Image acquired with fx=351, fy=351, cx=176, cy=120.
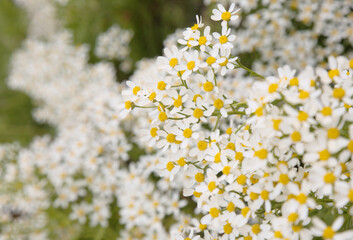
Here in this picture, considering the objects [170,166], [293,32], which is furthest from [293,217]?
[293,32]

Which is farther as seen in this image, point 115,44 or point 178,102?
point 115,44

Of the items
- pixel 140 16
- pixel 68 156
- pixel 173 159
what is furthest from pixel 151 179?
pixel 140 16

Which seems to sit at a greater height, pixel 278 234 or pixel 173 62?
pixel 173 62

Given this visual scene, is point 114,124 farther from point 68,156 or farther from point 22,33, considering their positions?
point 22,33

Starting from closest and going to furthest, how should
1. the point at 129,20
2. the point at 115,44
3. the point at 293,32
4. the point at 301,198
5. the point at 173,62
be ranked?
the point at 301,198 → the point at 173,62 → the point at 293,32 → the point at 115,44 → the point at 129,20

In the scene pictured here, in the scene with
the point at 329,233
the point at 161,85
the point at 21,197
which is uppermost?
the point at 21,197

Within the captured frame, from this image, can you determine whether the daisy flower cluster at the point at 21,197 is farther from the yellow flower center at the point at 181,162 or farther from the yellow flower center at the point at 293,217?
the yellow flower center at the point at 293,217

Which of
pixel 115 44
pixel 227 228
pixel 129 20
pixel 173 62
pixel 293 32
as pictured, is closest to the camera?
pixel 227 228

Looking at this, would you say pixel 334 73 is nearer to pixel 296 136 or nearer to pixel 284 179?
pixel 296 136
